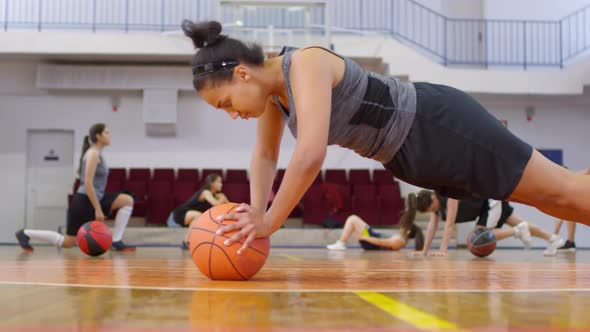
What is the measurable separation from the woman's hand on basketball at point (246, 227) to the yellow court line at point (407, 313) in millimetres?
605

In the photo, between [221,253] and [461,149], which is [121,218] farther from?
[461,149]

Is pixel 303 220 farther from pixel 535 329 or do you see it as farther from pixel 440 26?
pixel 535 329

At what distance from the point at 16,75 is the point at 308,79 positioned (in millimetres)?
11577

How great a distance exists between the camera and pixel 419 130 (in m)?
2.31

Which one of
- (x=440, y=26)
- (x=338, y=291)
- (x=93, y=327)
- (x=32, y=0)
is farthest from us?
(x=440, y=26)

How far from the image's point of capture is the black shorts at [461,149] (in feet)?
7.39

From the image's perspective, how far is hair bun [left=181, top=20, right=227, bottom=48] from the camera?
7.42 ft

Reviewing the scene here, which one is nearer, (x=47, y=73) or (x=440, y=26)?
A: (x=47, y=73)

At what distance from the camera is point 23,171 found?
12234mm

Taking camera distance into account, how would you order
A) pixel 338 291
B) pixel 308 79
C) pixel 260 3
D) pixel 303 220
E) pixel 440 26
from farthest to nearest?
pixel 440 26 → pixel 303 220 → pixel 260 3 → pixel 308 79 → pixel 338 291

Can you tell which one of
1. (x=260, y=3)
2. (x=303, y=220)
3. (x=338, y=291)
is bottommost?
(x=303, y=220)

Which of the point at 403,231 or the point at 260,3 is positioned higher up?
the point at 260,3

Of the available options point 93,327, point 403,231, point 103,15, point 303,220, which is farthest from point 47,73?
point 93,327

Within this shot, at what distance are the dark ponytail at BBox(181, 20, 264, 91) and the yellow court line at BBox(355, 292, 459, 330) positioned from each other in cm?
97
